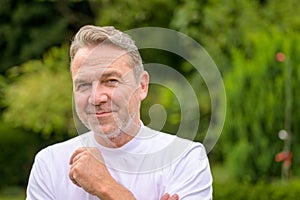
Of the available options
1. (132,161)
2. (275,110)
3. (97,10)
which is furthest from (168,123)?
(132,161)

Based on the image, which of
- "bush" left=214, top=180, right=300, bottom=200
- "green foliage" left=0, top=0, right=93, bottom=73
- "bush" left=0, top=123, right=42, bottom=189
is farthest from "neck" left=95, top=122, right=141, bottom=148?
"green foliage" left=0, top=0, right=93, bottom=73

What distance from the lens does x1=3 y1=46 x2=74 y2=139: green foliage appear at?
52.2ft

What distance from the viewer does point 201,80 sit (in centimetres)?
1462

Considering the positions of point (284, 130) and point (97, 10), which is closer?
point (284, 130)

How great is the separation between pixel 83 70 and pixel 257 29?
1177 centimetres

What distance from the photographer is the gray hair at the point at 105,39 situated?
2990 millimetres

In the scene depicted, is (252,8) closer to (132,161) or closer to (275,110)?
(275,110)

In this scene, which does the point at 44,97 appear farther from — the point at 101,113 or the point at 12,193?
the point at 101,113

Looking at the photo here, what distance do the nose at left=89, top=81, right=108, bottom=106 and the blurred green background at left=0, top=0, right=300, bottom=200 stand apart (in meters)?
6.58

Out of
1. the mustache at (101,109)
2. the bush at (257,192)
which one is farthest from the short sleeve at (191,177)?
the bush at (257,192)

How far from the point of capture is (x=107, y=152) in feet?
10.1

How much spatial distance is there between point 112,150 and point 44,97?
512 inches

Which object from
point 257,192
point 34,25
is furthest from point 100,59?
point 34,25

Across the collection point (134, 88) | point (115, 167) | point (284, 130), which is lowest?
point (284, 130)
